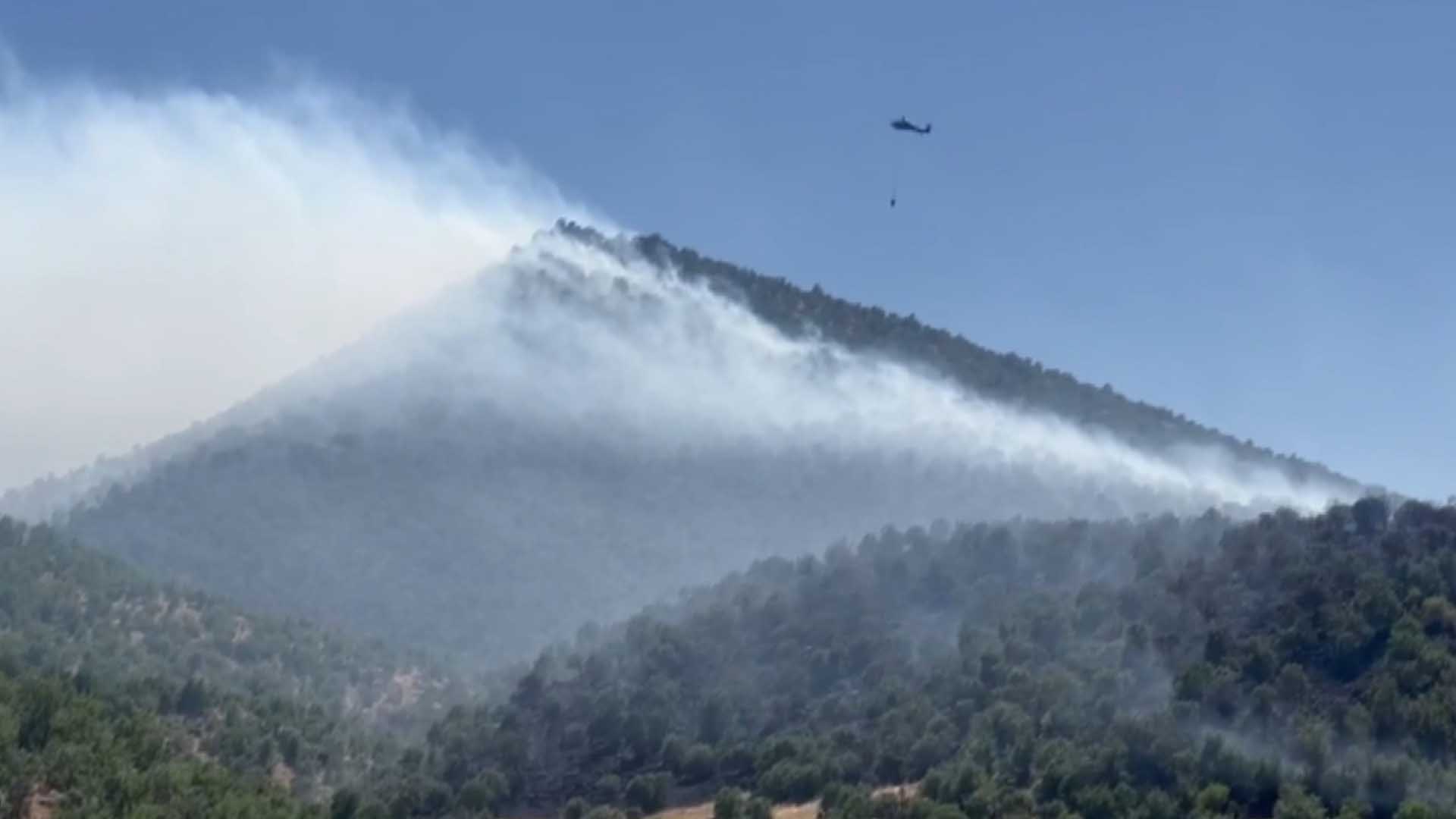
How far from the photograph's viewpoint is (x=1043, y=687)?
9362 cm

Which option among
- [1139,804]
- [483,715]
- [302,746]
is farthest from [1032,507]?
[1139,804]

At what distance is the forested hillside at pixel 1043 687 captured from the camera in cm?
7938

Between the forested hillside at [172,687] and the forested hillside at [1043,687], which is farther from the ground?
the forested hillside at [1043,687]

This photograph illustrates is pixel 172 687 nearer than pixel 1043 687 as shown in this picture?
No

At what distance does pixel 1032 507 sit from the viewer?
185375mm

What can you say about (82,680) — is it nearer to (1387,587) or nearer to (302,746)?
(302,746)

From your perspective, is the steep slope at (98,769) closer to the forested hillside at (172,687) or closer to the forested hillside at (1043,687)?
the forested hillside at (172,687)

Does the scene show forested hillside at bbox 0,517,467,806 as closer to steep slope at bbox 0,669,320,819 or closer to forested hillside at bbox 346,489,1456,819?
steep slope at bbox 0,669,320,819

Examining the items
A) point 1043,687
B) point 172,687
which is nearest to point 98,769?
point 172,687

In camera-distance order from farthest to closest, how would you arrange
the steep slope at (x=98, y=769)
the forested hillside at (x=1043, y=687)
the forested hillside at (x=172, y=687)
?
the forested hillside at (x=172, y=687)
the forested hillside at (x=1043, y=687)
the steep slope at (x=98, y=769)

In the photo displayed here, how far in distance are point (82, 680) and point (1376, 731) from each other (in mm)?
65766

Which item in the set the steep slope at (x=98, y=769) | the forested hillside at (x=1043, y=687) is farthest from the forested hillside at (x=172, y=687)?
the forested hillside at (x=1043, y=687)

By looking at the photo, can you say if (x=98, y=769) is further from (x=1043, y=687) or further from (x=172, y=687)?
(x=1043, y=687)

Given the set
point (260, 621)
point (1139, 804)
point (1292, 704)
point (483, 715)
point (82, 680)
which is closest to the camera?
point (1139, 804)
